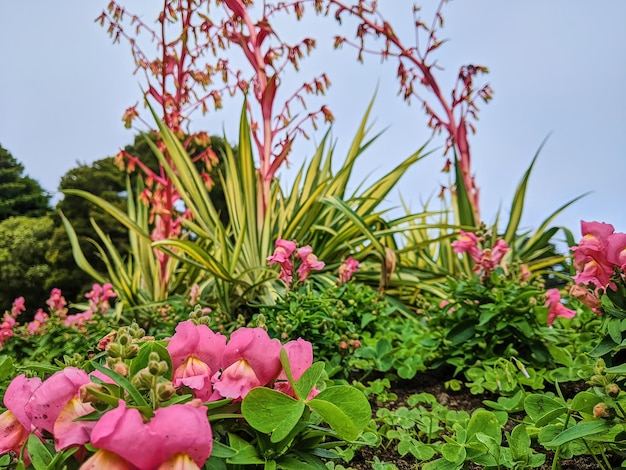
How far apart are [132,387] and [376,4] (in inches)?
131

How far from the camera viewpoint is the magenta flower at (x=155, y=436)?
417 mm

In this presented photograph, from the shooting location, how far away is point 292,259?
1.47 meters

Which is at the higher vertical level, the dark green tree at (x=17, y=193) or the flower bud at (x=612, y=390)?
the dark green tree at (x=17, y=193)

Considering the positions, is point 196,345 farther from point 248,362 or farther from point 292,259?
point 292,259

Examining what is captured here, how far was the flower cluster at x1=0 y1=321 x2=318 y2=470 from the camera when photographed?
1.39 feet

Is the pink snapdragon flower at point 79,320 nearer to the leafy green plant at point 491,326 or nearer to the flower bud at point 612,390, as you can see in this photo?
the leafy green plant at point 491,326

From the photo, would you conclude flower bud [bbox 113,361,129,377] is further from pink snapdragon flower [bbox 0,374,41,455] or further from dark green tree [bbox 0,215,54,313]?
dark green tree [bbox 0,215,54,313]

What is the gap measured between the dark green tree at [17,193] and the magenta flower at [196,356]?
966 cm

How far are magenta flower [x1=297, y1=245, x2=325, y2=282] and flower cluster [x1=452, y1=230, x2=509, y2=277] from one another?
1.70ft

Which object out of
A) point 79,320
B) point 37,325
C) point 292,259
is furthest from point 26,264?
point 292,259

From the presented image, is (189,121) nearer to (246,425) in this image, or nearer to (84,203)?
(246,425)

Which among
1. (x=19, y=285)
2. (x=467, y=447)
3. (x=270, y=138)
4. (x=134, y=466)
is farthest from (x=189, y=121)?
(x=19, y=285)

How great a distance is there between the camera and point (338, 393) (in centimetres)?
58

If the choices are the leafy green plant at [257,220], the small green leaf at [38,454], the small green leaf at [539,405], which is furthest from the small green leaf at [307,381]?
the leafy green plant at [257,220]
